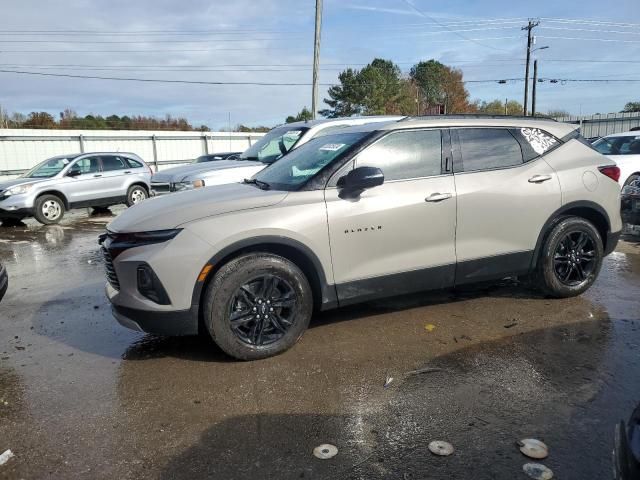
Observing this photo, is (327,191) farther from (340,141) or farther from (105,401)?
(105,401)

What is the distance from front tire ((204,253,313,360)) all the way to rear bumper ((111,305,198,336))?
0.12 meters

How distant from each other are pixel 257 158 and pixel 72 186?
6.74m

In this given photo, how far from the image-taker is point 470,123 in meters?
4.65

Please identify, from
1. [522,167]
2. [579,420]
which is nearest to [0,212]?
[522,167]

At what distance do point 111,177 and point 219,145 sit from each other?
16.6 m

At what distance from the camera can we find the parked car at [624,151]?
9984mm

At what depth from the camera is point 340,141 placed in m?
4.47

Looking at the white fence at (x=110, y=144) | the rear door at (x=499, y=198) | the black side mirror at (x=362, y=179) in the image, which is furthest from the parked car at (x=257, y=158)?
the white fence at (x=110, y=144)

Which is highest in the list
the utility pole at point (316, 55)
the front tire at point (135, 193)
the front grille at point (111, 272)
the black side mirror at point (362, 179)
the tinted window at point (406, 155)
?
the utility pole at point (316, 55)

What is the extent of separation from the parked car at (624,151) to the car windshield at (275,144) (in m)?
5.77

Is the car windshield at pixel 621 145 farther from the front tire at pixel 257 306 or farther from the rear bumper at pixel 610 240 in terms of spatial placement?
the front tire at pixel 257 306

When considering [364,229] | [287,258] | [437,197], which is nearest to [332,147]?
[364,229]

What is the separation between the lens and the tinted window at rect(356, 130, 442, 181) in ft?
13.8

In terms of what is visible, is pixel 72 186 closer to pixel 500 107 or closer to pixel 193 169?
pixel 193 169
